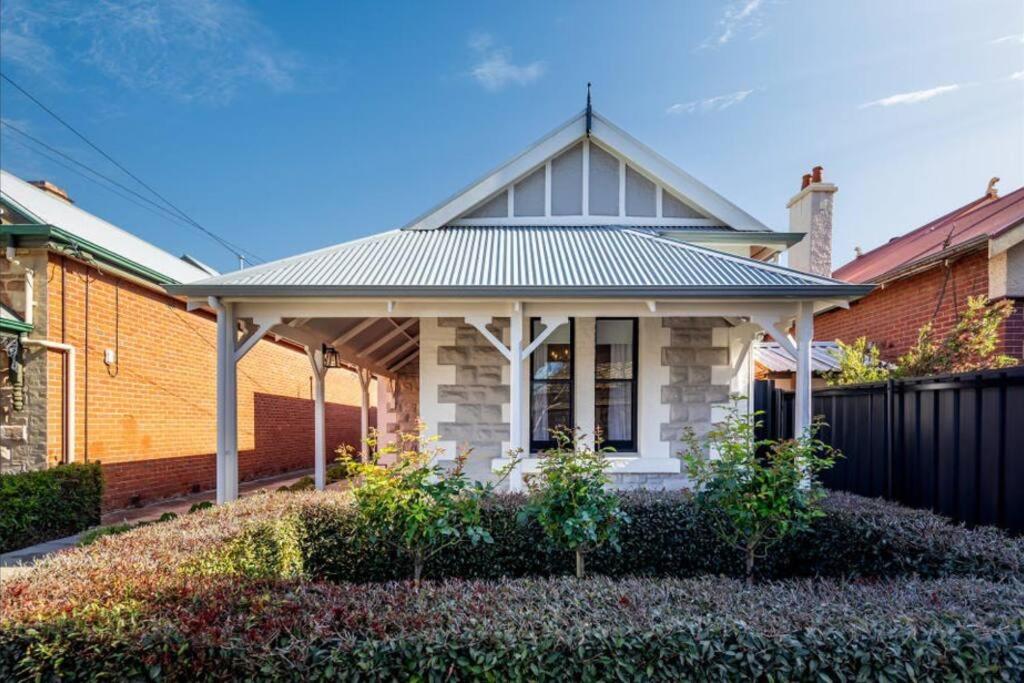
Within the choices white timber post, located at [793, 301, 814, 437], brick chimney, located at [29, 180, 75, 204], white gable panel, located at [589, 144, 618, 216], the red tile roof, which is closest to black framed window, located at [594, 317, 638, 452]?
white timber post, located at [793, 301, 814, 437]

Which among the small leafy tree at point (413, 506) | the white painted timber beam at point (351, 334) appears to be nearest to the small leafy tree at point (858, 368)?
the small leafy tree at point (413, 506)

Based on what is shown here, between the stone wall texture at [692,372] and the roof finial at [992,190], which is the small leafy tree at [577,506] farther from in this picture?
the roof finial at [992,190]

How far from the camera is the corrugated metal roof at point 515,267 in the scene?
19.1ft

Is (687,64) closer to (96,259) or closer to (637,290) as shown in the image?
(637,290)

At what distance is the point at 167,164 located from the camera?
15.6m

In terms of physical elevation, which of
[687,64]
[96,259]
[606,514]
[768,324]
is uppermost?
[687,64]

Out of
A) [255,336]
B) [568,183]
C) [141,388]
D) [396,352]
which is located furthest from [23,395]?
[568,183]

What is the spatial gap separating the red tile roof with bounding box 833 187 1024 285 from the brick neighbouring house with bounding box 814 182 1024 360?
16mm

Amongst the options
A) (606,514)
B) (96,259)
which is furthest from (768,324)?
(96,259)

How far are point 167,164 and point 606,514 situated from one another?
712 inches

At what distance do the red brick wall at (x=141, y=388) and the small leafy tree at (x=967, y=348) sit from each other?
495 inches

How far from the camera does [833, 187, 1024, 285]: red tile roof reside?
27.5 feet

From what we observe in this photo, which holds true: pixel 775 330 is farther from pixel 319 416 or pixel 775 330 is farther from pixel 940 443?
pixel 319 416

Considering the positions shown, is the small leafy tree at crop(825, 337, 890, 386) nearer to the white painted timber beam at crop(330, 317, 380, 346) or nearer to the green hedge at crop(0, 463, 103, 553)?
the white painted timber beam at crop(330, 317, 380, 346)
